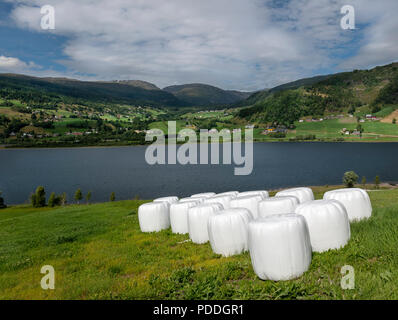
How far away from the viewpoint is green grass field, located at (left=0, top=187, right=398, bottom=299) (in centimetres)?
675

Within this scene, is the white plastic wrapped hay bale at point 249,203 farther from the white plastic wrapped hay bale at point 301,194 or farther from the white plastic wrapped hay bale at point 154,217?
the white plastic wrapped hay bale at point 154,217

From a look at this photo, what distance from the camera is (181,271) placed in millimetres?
8570

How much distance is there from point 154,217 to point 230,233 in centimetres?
732

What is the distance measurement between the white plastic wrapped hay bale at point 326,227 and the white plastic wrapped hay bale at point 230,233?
2.38m

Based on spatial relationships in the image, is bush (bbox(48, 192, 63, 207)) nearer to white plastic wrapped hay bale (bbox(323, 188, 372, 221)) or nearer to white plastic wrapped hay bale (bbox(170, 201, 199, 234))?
white plastic wrapped hay bale (bbox(170, 201, 199, 234))

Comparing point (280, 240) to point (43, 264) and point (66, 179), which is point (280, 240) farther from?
point (66, 179)

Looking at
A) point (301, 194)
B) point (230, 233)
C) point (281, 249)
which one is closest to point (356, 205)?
point (301, 194)

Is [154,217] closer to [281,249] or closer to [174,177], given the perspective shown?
[281,249]

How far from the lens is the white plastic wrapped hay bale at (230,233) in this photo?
10.3 meters

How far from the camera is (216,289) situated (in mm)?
7352

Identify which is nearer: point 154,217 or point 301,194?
point 301,194
